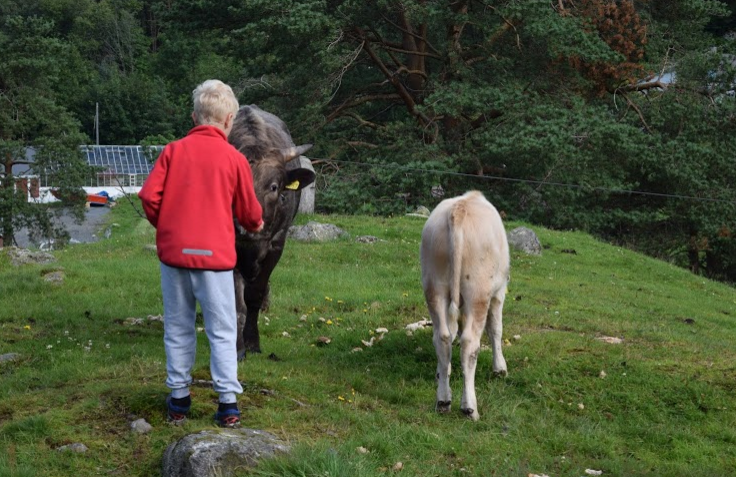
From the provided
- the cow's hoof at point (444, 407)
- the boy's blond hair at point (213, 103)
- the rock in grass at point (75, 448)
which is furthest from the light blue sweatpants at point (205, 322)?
the cow's hoof at point (444, 407)

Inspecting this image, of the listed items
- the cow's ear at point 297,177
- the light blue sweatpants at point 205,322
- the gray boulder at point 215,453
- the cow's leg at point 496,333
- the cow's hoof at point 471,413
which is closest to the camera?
the gray boulder at point 215,453

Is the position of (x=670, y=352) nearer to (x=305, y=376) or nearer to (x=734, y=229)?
(x=305, y=376)

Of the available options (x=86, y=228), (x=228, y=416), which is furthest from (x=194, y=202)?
(x=86, y=228)

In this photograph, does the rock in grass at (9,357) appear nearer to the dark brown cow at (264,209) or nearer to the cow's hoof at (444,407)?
the dark brown cow at (264,209)

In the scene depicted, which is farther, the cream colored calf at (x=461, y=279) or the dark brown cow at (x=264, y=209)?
the dark brown cow at (x=264, y=209)

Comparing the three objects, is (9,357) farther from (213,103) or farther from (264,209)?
(213,103)

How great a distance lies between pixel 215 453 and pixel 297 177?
426cm

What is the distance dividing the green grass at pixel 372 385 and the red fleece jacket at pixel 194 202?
128 cm

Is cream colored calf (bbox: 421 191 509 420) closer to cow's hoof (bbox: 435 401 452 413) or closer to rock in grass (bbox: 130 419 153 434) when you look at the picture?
cow's hoof (bbox: 435 401 452 413)

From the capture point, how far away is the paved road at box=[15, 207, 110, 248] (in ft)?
154

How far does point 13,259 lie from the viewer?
15.7m

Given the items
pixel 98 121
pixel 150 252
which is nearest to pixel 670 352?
pixel 150 252

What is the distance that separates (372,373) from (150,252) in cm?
877

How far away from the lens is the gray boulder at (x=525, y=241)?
19.0 m
